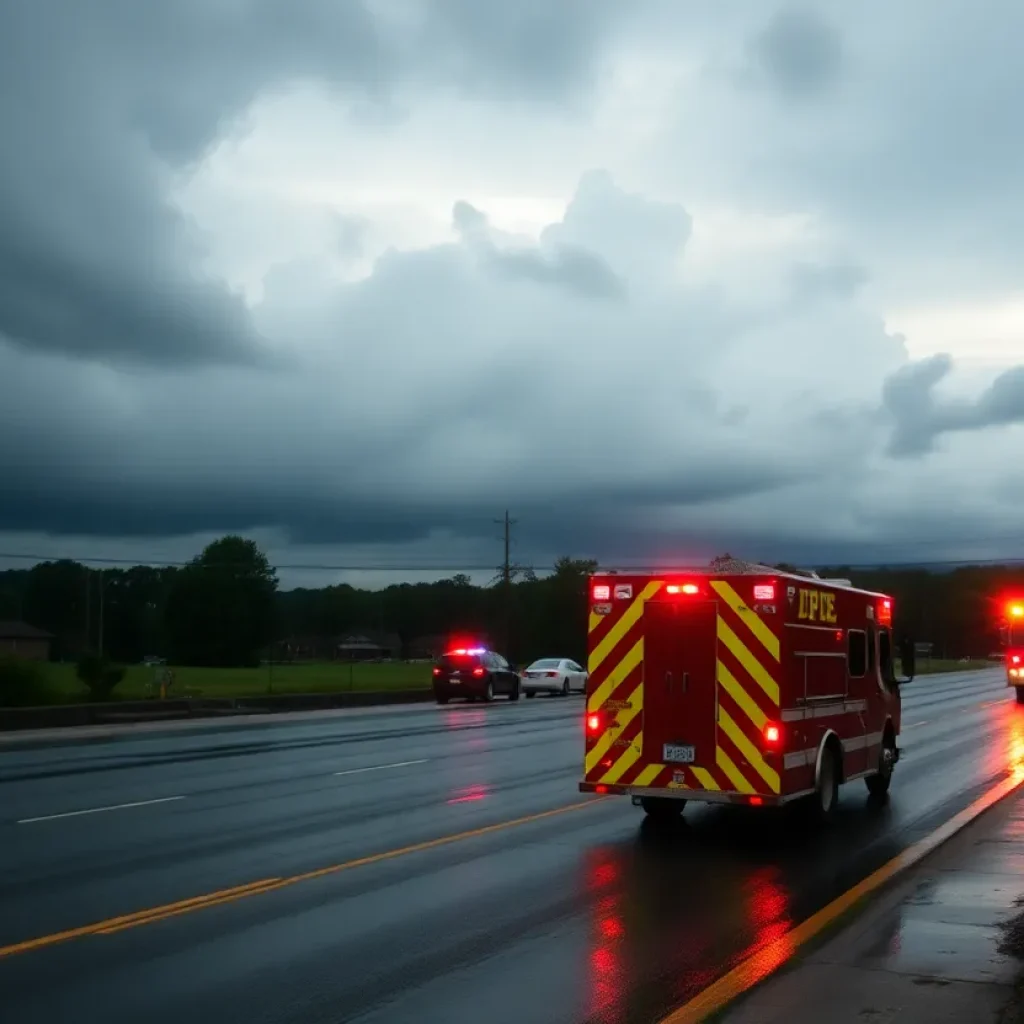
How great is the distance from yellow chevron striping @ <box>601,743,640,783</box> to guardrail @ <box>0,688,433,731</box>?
19.5 m

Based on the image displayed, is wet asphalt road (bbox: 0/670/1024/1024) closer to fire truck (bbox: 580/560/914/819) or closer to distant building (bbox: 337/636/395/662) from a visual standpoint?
fire truck (bbox: 580/560/914/819)

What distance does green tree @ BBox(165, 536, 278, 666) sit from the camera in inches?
5546

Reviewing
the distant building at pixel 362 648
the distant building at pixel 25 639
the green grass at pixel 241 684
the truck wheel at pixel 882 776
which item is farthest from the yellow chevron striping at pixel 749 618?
the distant building at pixel 362 648

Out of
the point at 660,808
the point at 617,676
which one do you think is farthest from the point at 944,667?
the point at 617,676

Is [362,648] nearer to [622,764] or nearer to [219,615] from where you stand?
[219,615]

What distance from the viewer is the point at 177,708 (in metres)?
34.5

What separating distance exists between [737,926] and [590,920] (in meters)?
0.98

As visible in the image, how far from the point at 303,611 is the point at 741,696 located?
171m

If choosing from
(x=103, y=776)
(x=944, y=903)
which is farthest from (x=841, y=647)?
(x=103, y=776)

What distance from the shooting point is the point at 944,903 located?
962 centimetres

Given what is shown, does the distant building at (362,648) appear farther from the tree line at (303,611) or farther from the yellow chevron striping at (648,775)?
the yellow chevron striping at (648,775)

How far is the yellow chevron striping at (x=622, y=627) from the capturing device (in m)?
13.3

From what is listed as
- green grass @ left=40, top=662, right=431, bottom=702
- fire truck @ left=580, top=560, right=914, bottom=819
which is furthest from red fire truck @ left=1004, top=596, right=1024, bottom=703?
fire truck @ left=580, top=560, right=914, bottom=819

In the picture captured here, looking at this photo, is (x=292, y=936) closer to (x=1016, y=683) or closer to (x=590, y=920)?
(x=590, y=920)
